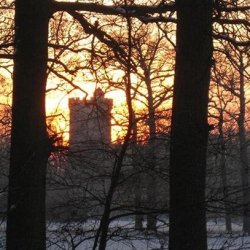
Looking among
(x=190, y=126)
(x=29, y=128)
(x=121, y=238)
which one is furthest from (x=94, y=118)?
(x=121, y=238)

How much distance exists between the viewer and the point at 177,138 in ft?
19.9

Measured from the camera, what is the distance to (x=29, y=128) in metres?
6.92

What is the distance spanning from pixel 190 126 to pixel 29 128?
1.89 m

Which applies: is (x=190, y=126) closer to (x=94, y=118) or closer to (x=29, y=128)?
(x=29, y=128)

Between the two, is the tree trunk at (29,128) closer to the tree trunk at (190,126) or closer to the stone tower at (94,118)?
the stone tower at (94,118)

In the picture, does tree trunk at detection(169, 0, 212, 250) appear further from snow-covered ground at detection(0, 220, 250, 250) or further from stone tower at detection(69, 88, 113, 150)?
stone tower at detection(69, 88, 113, 150)

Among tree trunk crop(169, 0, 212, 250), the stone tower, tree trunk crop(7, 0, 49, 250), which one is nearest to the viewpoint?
tree trunk crop(169, 0, 212, 250)

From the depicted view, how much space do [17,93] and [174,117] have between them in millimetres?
1947

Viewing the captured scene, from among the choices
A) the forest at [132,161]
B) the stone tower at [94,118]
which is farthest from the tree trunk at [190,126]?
the stone tower at [94,118]

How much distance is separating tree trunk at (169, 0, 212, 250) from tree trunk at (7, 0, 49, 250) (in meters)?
1.49

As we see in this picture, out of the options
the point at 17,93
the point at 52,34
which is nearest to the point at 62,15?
the point at 52,34

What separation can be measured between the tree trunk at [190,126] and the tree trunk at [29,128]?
4.88ft

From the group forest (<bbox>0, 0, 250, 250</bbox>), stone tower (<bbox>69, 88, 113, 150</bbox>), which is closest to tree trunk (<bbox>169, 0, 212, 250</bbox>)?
forest (<bbox>0, 0, 250, 250</bbox>)

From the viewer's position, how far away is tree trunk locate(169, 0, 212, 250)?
5.92 m
